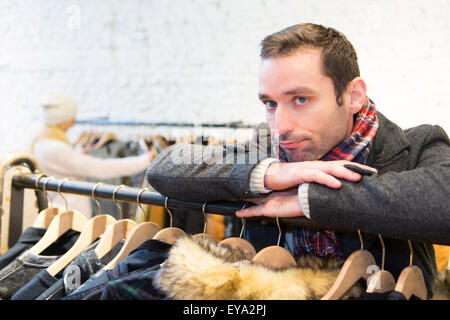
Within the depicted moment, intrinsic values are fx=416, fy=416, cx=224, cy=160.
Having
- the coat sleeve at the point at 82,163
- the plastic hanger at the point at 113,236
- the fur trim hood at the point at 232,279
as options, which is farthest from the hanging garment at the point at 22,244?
the coat sleeve at the point at 82,163

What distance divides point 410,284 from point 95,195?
822 millimetres

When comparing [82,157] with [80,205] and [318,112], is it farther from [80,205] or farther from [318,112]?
[318,112]

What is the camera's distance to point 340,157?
1.05m

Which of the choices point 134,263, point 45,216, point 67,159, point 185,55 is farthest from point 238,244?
point 185,55

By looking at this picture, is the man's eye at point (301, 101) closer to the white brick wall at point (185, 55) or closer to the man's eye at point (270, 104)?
the man's eye at point (270, 104)

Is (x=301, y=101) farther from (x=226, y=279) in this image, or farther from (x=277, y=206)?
(x=226, y=279)

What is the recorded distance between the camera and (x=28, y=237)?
120 centimetres

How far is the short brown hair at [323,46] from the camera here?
100cm

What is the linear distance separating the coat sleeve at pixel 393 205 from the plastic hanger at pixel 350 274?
0.23ft

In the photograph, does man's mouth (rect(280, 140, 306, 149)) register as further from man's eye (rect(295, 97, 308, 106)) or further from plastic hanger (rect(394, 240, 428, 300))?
plastic hanger (rect(394, 240, 428, 300))

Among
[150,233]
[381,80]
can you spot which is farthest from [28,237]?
[381,80]

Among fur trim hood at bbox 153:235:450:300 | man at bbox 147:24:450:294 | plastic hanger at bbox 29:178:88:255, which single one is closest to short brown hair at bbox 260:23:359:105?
man at bbox 147:24:450:294

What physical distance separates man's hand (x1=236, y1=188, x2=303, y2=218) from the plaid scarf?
17 centimetres

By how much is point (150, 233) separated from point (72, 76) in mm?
3488
